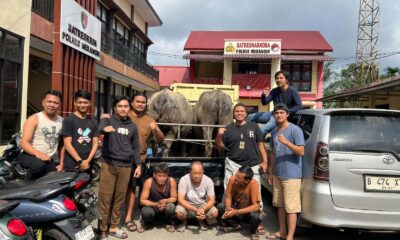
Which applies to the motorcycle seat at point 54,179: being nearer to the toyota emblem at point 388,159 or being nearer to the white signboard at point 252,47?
the toyota emblem at point 388,159

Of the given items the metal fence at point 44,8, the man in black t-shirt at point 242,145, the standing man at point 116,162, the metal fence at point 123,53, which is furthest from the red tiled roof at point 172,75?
the standing man at point 116,162

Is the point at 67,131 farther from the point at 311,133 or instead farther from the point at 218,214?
the point at 311,133

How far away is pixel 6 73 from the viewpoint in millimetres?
8102

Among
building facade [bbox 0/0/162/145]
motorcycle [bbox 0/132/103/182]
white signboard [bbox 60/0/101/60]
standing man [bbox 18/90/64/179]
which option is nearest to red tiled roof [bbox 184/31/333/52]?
building facade [bbox 0/0/162/145]

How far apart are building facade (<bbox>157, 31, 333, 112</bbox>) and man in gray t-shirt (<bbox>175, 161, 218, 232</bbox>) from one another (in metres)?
19.9

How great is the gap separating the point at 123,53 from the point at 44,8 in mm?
8032

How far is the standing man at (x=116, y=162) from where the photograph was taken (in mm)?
4676

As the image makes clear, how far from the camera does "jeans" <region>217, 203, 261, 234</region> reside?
487cm

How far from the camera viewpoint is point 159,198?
17.0 feet

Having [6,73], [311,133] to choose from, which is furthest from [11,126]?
[311,133]

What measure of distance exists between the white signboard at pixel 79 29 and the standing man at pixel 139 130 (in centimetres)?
548

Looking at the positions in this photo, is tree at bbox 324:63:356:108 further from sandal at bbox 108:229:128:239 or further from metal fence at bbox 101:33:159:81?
sandal at bbox 108:229:128:239

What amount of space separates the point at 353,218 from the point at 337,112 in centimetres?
126

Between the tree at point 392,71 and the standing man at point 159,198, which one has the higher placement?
the tree at point 392,71
